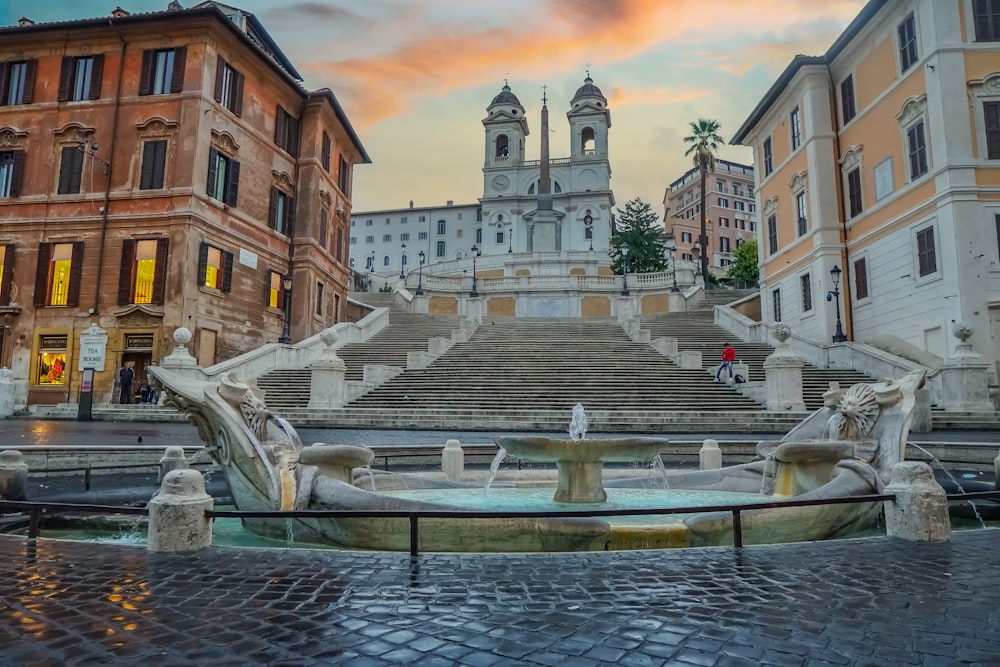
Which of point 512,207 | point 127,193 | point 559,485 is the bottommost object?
point 559,485

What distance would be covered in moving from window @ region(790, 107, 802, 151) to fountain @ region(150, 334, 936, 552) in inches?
1086

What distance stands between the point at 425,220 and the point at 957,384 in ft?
287

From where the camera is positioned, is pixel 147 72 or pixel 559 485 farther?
pixel 147 72

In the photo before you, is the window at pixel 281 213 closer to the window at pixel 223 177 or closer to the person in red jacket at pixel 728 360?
the window at pixel 223 177

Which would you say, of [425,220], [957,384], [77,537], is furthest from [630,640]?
[425,220]

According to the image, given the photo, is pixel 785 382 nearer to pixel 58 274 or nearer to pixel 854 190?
pixel 854 190

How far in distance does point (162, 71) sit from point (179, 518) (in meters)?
30.0

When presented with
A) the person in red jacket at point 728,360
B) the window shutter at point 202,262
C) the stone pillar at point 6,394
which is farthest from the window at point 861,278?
the stone pillar at point 6,394

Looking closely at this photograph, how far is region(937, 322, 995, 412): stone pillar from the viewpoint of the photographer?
1789 cm

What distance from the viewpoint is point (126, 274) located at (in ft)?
89.3

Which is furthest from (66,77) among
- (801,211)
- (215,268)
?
(801,211)

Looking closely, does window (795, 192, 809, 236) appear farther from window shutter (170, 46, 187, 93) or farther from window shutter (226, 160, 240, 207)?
window shutter (170, 46, 187, 93)

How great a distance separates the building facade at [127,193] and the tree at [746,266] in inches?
1755

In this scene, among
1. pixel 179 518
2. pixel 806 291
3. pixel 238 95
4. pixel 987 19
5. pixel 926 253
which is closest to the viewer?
pixel 179 518
